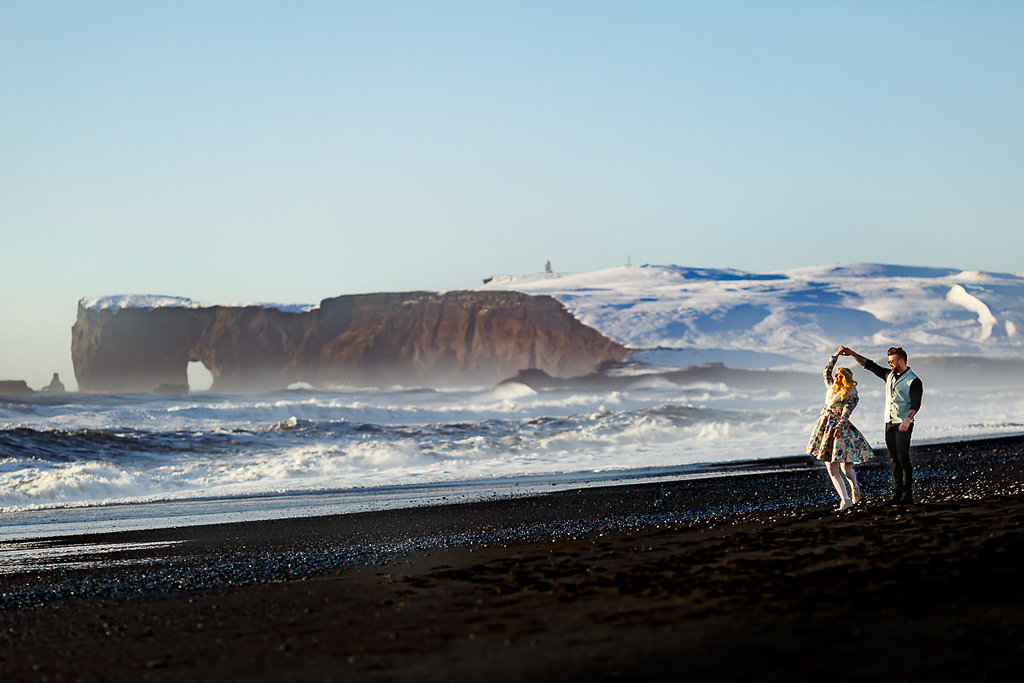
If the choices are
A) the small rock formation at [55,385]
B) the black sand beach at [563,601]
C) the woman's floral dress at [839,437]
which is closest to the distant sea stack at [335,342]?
the small rock formation at [55,385]

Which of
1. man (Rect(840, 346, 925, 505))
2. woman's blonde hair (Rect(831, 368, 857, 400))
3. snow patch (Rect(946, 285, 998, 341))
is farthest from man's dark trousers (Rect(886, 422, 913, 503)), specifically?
snow patch (Rect(946, 285, 998, 341))

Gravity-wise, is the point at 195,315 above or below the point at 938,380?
above

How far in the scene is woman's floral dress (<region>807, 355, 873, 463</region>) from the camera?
8.80 m

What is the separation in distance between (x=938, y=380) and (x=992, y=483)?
40.9 meters

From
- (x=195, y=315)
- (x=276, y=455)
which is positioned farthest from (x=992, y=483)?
(x=195, y=315)

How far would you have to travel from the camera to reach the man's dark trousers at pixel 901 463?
8.61 metres

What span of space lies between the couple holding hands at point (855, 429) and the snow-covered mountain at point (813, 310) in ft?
131

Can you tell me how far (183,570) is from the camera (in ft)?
25.3

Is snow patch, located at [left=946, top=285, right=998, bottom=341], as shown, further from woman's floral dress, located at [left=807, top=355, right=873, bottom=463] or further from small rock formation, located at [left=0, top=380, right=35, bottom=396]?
small rock formation, located at [left=0, top=380, right=35, bottom=396]

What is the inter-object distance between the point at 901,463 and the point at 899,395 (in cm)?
63

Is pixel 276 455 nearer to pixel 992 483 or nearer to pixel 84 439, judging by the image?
pixel 84 439

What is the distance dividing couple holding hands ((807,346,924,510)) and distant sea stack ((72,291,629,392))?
4642 centimetres

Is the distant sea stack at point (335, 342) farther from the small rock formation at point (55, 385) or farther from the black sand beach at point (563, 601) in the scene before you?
the black sand beach at point (563, 601)

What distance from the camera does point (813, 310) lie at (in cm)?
5159
